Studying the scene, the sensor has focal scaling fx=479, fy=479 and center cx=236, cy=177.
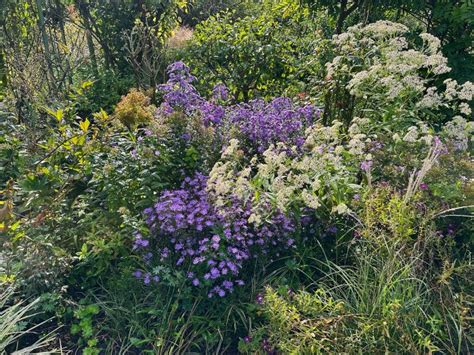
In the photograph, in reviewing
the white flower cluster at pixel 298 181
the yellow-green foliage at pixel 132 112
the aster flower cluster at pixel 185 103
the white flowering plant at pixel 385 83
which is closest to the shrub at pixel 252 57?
the white flowering plant at pixel 385 83


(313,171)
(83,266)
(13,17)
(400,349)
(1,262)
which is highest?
(13,17)

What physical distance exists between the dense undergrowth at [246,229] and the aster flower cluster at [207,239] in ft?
0.04

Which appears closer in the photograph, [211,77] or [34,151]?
[34,151]

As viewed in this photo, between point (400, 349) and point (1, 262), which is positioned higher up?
point (1, 262)

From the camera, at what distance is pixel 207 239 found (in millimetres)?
2568

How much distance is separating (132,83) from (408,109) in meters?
3.58

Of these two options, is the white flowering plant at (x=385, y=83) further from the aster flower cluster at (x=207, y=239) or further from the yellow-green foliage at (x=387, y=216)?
the aster flower cluster at (x=207, y=239)

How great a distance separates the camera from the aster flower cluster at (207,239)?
8.38ft

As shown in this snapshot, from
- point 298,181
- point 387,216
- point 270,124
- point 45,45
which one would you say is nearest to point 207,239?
point 298,181

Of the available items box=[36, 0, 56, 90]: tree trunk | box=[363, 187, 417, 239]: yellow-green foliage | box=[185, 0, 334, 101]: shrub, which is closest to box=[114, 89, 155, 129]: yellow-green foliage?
box=[36, 0, 56, 90]: tree trunk

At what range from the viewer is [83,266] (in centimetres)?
295

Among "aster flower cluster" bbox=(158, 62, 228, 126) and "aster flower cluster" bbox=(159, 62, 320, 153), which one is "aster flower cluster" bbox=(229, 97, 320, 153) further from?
"aster flower cluster" bbox=(158, 62, 228, 126)

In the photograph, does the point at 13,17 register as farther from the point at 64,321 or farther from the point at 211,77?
the point at 64,321

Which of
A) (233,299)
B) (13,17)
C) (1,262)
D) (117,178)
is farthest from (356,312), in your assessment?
(13,17)
